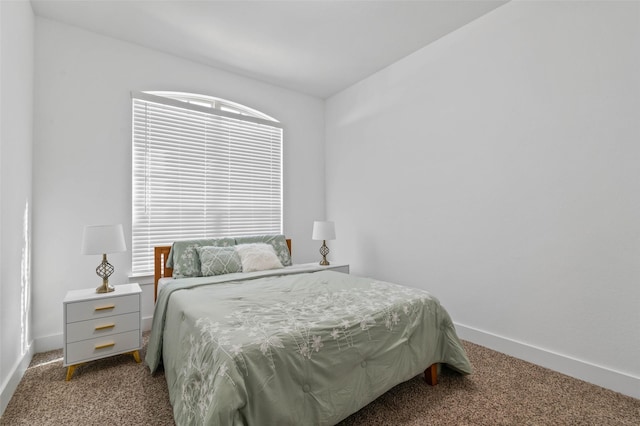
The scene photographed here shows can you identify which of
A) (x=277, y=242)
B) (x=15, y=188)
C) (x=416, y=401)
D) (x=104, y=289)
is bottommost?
(x=416, y=401)

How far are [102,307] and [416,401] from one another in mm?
2376

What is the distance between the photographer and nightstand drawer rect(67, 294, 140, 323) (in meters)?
2.17

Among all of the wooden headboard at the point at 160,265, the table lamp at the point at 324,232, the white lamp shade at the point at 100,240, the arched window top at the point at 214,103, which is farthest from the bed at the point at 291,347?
the arched window top at the point at 214,103

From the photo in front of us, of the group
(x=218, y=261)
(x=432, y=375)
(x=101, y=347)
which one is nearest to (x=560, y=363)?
(x=432, y=375)

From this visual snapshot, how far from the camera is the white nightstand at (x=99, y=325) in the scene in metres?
2.15

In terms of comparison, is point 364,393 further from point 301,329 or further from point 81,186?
point 81,186

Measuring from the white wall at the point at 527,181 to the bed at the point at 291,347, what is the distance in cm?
91

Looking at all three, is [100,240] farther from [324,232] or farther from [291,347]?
[324,232]

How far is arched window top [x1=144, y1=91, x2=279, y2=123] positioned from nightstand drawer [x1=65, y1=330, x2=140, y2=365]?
245cm

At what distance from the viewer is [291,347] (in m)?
1.43

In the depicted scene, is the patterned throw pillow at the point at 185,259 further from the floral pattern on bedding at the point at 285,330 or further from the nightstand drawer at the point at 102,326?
the floral pattern on bedding at the point at 285,330

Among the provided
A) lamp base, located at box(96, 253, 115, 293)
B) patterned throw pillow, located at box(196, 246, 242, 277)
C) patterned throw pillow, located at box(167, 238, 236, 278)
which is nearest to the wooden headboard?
patterned throw pillow, located at box(167, 238, 236, 278)

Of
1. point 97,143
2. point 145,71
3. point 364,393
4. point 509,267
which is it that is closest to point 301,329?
point 364,393

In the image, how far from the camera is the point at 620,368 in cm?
200
